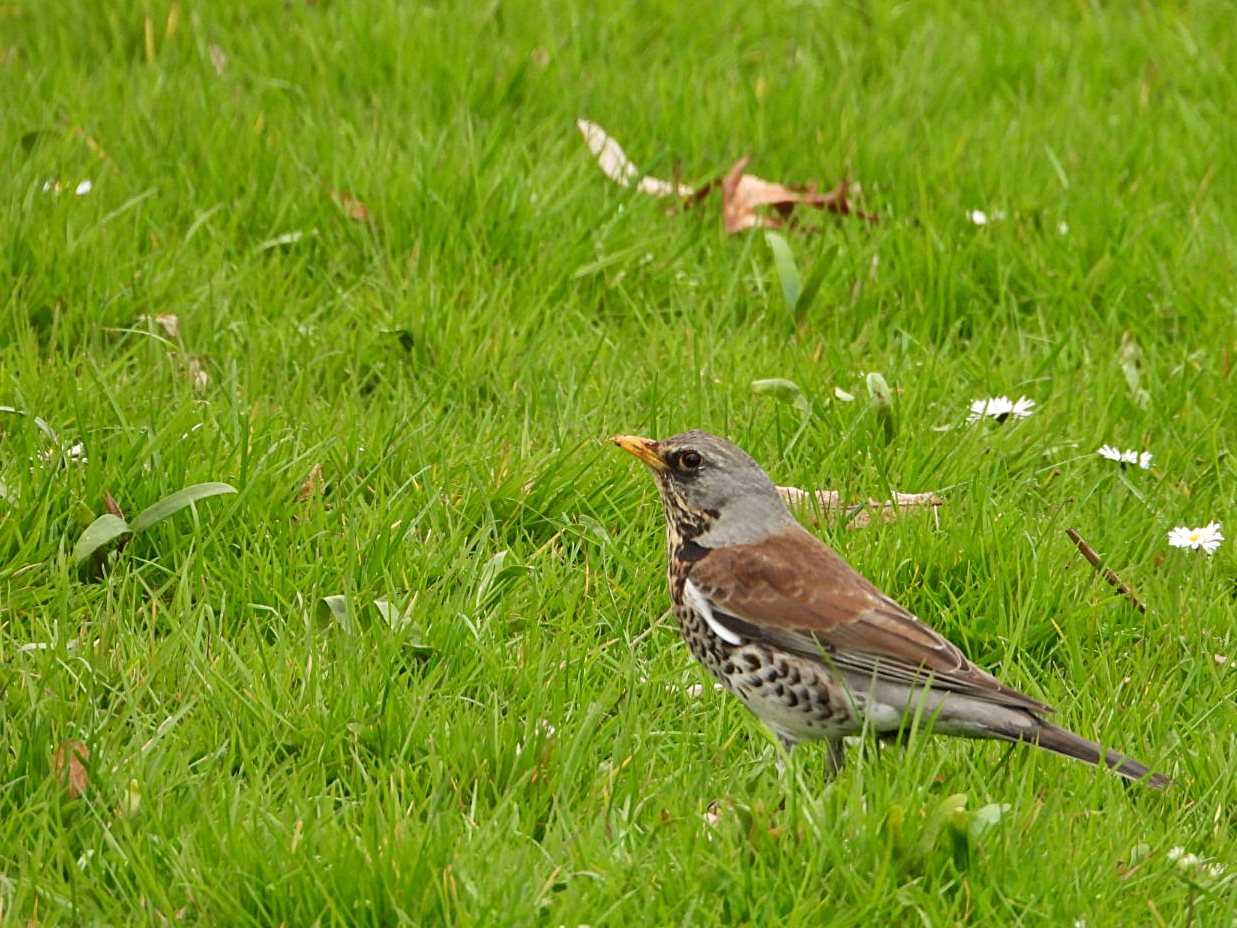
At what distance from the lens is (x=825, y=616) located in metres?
4.38

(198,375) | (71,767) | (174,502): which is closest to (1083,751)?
(71,767)

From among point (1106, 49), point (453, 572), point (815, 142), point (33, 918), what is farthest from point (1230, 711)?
point (1106, 49)

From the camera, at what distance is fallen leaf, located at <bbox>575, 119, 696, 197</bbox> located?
688 cm

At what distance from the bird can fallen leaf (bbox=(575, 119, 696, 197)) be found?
2.41 m

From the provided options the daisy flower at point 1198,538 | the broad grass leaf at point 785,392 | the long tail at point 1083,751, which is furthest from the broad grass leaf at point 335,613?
the daisy flower at point 1198,538

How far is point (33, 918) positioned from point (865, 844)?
67.7 inches

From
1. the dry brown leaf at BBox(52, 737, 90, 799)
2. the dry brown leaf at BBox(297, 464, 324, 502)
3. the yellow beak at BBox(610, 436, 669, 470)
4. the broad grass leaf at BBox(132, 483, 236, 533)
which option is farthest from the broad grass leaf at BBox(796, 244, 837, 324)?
the dry brown leaf at BBox(52, 737, 90, 799)

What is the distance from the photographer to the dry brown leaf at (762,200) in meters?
6.80

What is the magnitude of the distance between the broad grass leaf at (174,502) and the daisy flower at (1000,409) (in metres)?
2.47

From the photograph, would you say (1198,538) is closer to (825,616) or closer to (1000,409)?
(1000,409)

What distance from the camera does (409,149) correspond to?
267 inches

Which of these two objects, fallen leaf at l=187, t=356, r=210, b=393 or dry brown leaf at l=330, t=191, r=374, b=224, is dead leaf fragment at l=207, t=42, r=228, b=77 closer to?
dry brown leaf at l=330, t=191, r=374, b=224

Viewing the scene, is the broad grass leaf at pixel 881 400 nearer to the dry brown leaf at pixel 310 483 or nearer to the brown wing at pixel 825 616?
the brown wing at pixel 825 616

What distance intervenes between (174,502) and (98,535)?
222mm
